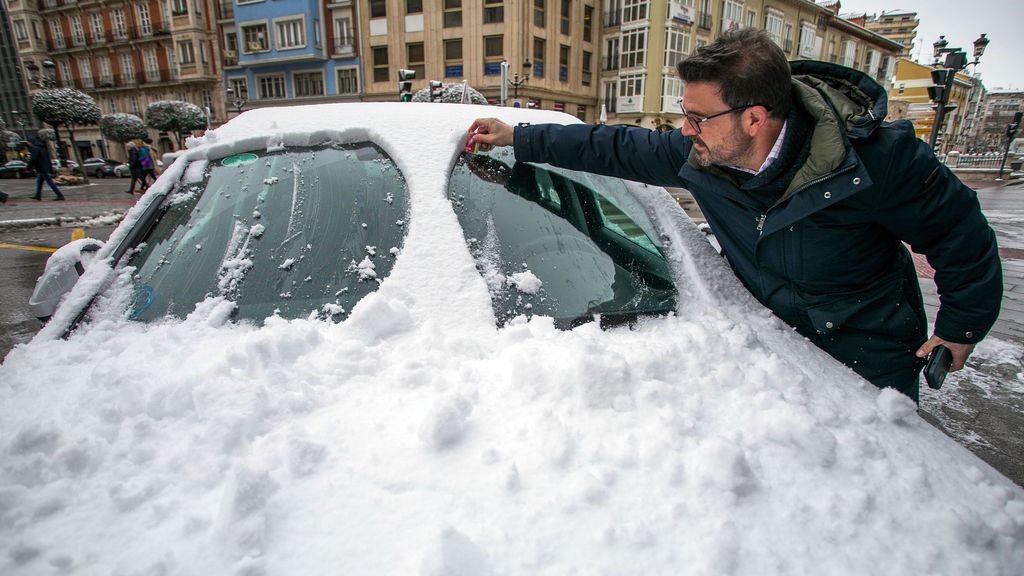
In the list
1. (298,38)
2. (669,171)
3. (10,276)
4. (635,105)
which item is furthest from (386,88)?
(669,171)

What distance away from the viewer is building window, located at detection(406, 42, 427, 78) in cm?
3148

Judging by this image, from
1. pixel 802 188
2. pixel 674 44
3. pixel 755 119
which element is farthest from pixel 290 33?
pixel 802 188

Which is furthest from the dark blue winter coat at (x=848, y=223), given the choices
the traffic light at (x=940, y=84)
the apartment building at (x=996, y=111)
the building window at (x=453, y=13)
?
the apartment building at (x=996, y=111)

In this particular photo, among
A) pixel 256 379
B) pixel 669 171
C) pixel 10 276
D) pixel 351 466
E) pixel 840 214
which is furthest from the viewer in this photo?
pixel 10 276

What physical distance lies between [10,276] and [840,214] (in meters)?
7.82

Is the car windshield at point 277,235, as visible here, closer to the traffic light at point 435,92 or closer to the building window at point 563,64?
the traffic light at point 435,92

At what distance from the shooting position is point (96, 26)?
40875 mm

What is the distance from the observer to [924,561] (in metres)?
0.79

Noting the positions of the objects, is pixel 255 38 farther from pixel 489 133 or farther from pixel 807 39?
pixel 807 39

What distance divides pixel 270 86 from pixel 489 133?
128ft

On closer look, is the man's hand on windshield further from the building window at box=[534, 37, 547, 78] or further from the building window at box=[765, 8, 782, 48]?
the building window at box=[765, 8, 782, 48]

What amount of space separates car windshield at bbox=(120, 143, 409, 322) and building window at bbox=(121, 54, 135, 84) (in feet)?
163

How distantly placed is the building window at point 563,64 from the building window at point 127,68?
3314cm

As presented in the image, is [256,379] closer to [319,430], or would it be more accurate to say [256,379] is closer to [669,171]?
[319,430]
